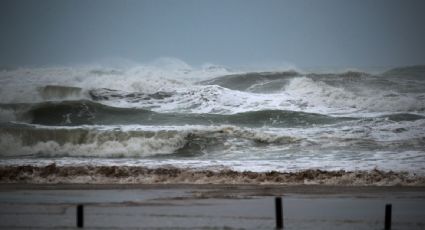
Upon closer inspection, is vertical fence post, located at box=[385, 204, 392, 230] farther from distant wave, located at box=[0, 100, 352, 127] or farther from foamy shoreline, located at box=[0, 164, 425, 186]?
distant wave, located at box=[0, 100, 352, 127]

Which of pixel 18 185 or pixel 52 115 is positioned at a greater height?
pixel 52 115

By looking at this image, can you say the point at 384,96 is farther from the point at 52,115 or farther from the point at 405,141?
the point at 52,115

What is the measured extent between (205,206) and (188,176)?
3982 mm

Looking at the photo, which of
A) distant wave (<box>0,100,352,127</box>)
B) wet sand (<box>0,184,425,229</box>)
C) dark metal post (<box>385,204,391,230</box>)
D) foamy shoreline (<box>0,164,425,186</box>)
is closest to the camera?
dark metal post (<box>385,204,391,230</box>)

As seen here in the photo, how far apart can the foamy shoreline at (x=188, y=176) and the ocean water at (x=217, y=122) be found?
0.94m

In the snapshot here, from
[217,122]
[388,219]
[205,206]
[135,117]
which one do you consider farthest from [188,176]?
[135,117]

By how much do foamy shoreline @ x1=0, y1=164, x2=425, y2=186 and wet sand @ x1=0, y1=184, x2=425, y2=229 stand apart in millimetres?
666

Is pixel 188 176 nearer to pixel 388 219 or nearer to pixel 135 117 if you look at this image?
pixel 388 219

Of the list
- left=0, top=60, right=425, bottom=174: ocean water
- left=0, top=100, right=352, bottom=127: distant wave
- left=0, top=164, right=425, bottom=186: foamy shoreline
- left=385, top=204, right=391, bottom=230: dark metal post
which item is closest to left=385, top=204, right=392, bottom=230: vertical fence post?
left=385, top=204, right=391, bottom=230: dark metal post

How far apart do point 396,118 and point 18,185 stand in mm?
14565

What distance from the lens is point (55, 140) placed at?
20.7 m

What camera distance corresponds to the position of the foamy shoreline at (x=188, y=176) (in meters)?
13.2

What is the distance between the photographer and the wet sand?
823 centimetres

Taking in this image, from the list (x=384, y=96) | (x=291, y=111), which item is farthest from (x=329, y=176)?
(x=384, y=96)
